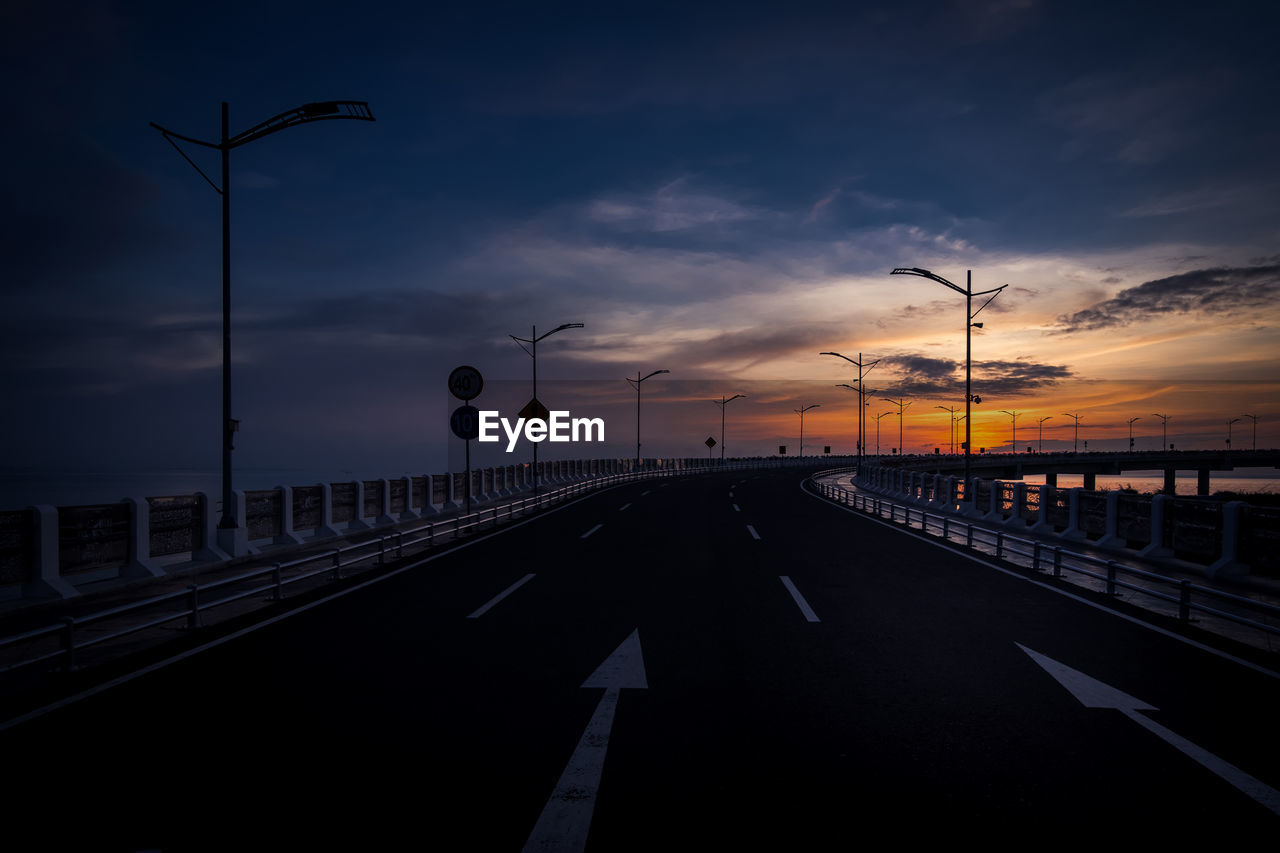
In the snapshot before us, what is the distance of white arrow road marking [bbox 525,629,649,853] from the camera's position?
13.5 ft

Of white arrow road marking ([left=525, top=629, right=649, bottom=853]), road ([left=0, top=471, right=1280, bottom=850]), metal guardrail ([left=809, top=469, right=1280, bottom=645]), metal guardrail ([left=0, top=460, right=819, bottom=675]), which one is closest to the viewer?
white arrow road marking ([left=525, top=629, right=649, bottom=853])

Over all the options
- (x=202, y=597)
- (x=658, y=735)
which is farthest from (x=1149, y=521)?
(x=202, y=597)

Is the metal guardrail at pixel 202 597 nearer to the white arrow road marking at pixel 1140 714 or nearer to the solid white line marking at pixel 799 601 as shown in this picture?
the solid white line marking at pixel 799 601

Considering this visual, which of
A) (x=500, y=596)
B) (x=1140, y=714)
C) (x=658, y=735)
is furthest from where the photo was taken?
(x=500, y=596)

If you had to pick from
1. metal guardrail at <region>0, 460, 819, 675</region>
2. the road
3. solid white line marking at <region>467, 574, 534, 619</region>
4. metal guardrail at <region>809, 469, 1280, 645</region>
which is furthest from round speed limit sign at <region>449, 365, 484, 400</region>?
metal guardrail at <region>809, 469, 1280, 645</region>

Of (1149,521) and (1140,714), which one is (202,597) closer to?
(1140,714)

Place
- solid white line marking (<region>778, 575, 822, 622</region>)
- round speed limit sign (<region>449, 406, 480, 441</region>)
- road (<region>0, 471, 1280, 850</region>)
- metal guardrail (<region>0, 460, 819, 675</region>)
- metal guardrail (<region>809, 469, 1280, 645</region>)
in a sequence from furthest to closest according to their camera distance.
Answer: round speed limit sign (<region>449, 406, 480, 441</region>), solid white line marking (<region>778, 575, 822, 622</region>), metal guardrail (<region>809, 469, 1280, 645</region>), metal guardrail (<region>0, 460, 819, 675</region>), road (<region>0, 471, 1280, 850</region>)

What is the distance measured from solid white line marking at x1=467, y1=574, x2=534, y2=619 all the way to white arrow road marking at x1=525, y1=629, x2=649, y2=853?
3393 mm

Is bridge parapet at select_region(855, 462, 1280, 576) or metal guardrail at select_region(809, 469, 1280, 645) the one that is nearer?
metal guardrail at select_region(809, 469, 1280, 645)

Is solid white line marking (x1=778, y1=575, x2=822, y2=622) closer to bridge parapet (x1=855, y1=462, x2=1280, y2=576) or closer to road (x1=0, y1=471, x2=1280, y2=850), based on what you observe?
road (x1=0, y1=471, x2=1280, y2=850)

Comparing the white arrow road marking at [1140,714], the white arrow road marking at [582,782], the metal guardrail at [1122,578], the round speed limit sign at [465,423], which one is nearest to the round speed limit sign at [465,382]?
the round speed limit sign at [465,423]

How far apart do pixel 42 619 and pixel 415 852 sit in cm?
990

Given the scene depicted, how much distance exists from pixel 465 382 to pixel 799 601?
42.3 feet

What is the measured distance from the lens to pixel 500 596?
11688 millimetres
